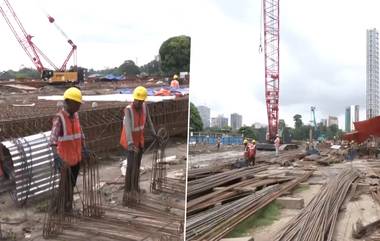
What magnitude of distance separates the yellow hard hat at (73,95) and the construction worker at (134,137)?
0.99 feet

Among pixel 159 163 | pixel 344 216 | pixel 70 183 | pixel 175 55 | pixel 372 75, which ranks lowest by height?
pixel 344 216

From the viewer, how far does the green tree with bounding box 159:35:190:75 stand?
8.47 ft

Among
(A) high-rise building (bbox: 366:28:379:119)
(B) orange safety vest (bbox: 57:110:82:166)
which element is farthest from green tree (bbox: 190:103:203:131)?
(A) high-rise building (bbox: 366:28:379:119)

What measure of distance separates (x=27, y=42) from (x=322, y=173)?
3190 mm

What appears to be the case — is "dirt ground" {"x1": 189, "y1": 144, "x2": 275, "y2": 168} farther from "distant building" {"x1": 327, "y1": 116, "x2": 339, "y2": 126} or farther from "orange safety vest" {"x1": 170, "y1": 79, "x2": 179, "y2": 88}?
"distant building" {"x1": 327, "y1": 116, "x2": 339, "y2": 126}

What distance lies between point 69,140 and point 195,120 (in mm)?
823

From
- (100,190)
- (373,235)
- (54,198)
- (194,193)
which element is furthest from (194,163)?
(373,235)

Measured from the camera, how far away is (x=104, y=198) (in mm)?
2928

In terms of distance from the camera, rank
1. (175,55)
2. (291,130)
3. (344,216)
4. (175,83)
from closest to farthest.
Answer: (175,55) → (175,83) → (291,130) → (344,216)

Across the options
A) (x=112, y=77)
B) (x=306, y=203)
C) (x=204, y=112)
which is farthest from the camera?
(x=306, y=203)

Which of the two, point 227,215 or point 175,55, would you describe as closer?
point 175,55

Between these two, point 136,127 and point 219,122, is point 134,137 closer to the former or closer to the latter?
point 136,127

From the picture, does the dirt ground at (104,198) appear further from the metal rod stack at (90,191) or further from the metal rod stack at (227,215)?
the metal rod stack at (227,215)

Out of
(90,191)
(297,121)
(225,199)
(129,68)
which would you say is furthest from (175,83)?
(225,199)
